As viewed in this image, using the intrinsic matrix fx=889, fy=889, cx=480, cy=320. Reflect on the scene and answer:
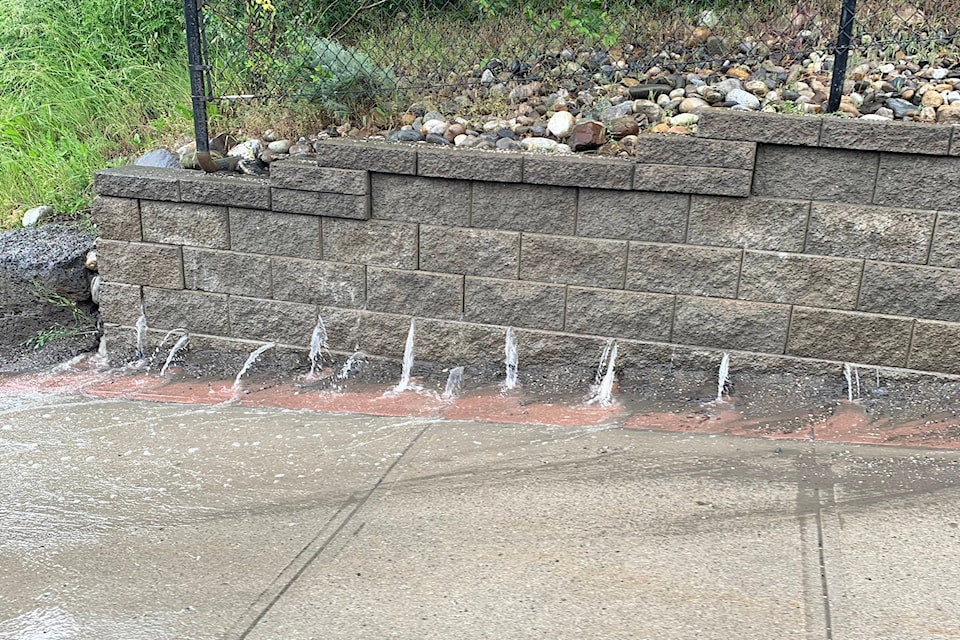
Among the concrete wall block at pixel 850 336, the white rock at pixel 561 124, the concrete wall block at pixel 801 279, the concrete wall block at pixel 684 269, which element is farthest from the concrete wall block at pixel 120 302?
the concrete wall block at pixel 850 336

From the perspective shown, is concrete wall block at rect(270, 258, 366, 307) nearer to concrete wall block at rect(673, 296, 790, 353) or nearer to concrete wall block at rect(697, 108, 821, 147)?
concrete wall block at rect(673, 296, 790, 353)

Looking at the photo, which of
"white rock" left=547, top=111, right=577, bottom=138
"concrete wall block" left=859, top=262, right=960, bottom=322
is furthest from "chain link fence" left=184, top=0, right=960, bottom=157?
"concrete wall block" left=859, top=262, right=960, bottom=322

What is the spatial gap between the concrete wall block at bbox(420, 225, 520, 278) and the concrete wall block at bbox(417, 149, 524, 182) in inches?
11.0

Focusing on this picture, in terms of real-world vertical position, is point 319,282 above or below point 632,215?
below

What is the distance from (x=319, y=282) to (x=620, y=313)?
159 centimetres

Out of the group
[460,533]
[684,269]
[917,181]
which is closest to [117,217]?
[460,533]

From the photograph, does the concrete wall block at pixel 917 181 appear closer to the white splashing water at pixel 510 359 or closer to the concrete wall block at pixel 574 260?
the concrete wall block at pixel 574 260

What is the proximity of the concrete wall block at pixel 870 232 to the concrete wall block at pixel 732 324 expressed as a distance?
380 millimetres

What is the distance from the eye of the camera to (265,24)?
5188 millimetres

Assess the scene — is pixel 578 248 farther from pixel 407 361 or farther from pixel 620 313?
pixel 407 361

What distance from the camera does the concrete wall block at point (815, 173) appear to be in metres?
4.01

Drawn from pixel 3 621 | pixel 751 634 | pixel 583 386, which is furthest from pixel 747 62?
pixel 3 621

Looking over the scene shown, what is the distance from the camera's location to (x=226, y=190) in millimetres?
4660

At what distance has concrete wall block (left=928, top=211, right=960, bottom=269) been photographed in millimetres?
3979
